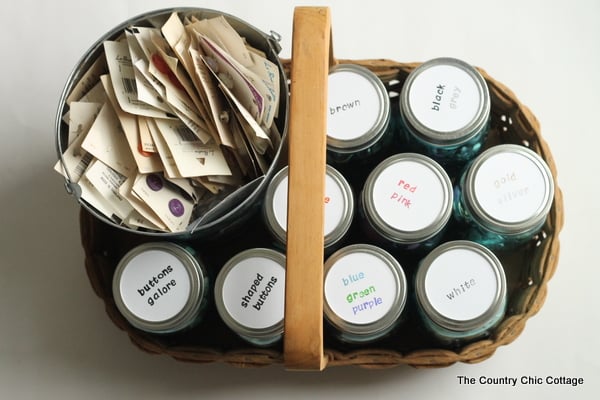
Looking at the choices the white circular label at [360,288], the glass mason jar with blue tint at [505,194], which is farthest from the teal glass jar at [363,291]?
the glass mason jar with blue tint at [505,194]

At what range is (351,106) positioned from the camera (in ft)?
2.23

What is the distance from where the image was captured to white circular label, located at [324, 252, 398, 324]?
0.64 metres

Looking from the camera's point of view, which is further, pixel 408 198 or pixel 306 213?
pixel 408 198

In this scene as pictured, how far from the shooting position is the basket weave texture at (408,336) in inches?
26.5

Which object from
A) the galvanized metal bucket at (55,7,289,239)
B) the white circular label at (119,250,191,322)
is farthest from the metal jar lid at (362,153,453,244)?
the white circular label at (119,250,191,322)

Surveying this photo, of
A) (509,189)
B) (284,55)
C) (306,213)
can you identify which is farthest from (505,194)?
(284,55)

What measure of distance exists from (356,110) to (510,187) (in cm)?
18

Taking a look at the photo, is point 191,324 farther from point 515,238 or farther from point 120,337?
point 515,238

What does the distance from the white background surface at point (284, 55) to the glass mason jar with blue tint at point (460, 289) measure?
0.55 ft

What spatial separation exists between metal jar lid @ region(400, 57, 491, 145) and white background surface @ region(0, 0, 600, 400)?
0.18m

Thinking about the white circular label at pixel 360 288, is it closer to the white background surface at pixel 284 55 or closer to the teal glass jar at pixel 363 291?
the teal glass jar at pixel 363 291

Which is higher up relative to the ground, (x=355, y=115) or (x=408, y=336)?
(x=355, y=115)

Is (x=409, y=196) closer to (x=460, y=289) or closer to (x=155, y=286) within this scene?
(x=460, y=289)

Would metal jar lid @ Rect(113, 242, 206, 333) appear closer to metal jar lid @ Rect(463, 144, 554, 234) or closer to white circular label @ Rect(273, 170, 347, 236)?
white circular label @ Rect(273, 170, 347, 236)
